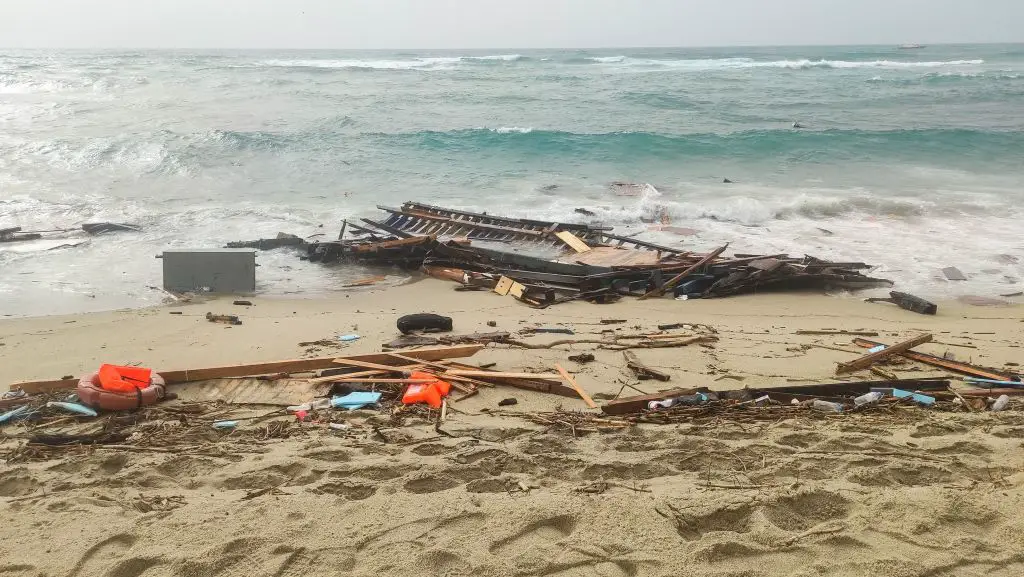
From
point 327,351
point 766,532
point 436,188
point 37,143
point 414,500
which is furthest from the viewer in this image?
point 37,143

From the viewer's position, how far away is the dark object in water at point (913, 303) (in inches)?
379

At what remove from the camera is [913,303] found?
32.0ft

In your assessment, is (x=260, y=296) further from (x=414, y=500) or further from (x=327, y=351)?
(x=414, y=500)

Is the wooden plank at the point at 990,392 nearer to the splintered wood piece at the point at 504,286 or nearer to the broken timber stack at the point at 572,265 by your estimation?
the broken timber stack at the point at 572,265

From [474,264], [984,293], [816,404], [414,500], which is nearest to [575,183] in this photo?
[474,264]

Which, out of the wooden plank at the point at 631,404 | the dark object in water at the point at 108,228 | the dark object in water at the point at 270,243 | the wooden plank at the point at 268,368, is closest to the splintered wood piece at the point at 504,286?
the wooden plank at the point at 268,368

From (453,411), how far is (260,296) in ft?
20.4

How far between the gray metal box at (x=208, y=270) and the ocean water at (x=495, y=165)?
1.67 ft

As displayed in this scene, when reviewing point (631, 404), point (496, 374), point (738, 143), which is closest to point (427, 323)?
point (496, 374)

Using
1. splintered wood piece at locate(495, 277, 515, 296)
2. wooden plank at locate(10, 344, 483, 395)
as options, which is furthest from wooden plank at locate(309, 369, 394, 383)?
splintered wood piece at locate(495, 277, 515, 296)

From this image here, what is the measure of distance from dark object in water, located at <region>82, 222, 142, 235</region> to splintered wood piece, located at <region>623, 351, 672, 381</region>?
11954 millimetres

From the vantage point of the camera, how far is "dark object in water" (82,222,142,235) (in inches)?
556

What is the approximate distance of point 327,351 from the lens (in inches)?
305

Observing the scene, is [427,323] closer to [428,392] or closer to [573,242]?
[428,392]
